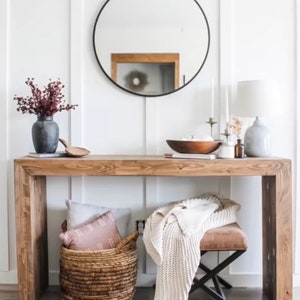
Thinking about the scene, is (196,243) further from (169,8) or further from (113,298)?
(169,8)

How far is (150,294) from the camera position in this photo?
258cm

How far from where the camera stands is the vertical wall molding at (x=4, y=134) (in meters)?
2.69

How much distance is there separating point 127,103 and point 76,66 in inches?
17.6

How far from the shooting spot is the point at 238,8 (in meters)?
2.68

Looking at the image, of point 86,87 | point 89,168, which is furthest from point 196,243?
point 86,87

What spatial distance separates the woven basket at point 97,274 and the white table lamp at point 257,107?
105 cm

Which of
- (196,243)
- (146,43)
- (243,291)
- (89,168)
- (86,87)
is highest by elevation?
(146,43)

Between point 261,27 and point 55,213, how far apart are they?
1986 mm

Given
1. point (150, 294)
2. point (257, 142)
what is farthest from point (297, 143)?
point (150, 294)

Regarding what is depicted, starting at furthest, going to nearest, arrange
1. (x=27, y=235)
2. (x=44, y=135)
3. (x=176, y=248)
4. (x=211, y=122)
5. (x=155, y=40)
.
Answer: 1. (x=155, y=40)
2. (x=211, y=122)
3. (x=44, y=135)
4. (x=27, y=235)
5. (x=176, y=248)

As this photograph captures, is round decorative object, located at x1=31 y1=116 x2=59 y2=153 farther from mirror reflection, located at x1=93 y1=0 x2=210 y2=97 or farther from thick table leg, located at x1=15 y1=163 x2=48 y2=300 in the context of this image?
mirror reflection, located at x1=93 y1=0 x2=210 y2=97

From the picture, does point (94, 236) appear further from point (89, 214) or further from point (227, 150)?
point (227, 150)

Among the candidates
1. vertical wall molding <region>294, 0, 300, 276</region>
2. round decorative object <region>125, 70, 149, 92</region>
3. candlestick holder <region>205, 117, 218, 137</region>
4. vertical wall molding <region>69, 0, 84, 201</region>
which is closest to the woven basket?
vertical wall molding <region>69, 0, 84, 201</region>

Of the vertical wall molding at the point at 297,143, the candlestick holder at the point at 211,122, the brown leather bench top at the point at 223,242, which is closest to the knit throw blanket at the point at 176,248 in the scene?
the brown leather bench top at the point at 223,242
